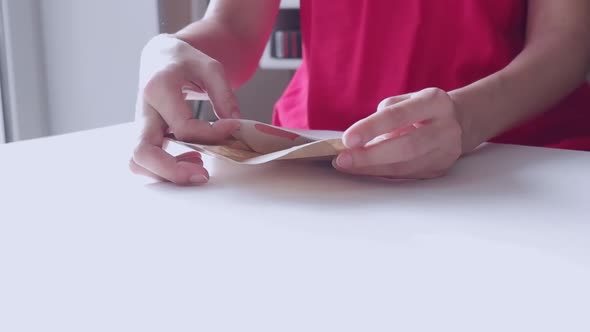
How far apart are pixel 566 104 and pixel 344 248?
62 centimetres

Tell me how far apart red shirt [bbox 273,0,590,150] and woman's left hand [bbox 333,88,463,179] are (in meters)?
0.31

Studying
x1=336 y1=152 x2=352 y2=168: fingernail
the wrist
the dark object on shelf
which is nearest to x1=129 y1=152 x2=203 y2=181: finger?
x1=336 y1=152 x2=352 y2=168: fingernail

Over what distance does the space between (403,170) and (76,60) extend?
4.00ft

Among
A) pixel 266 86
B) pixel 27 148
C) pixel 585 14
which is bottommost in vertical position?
pixel 266 86

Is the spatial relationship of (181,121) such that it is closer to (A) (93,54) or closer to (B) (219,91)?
(B) (219,91)

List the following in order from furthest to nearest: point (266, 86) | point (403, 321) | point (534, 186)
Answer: point (266, 86) → point (534, 186) → point (403, 321)

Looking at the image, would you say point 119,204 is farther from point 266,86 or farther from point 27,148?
point 266,86

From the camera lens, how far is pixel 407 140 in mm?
566

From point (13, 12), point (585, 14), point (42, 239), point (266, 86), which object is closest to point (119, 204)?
point (42, 239)

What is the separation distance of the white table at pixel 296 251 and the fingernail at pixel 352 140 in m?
0.04

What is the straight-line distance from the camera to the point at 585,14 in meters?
0.83

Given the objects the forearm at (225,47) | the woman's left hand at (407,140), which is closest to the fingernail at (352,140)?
the woman's left hand at (407,140)

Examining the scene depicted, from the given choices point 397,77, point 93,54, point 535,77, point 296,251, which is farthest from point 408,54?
point 93,54

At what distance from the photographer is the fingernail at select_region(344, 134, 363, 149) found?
1.75 ft
